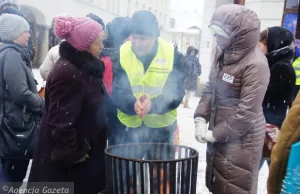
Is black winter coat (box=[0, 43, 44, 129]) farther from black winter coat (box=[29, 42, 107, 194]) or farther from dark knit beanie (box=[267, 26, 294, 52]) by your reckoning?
dark knit beanie (box=[267, 26, 294, 52])

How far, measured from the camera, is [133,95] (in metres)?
2.52

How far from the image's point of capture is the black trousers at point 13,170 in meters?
2.82

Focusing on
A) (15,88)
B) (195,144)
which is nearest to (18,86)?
(15,88)

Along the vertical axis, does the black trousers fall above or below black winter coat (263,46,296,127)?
below

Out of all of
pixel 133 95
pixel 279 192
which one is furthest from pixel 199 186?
pixel 279 192

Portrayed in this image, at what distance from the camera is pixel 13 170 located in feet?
9.43

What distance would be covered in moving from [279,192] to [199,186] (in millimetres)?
2486

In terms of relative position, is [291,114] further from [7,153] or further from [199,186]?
[199,186]

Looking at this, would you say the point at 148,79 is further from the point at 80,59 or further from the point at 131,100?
the point at 80,59

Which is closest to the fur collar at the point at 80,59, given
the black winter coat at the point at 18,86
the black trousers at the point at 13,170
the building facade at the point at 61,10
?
the black winter coat at the point at 18,86

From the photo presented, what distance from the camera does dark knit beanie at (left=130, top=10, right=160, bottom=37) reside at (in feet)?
7.91

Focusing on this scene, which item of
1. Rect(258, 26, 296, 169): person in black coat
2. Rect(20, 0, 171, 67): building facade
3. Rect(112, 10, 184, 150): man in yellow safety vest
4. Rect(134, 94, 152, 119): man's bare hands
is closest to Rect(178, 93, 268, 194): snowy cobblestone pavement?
Rect(258, 26, 296, 169): person in black coat

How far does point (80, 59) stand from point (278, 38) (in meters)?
1.94

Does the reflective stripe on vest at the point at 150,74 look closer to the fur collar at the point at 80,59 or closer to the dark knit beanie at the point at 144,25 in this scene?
the dark knit beanie at the point at 144,25
